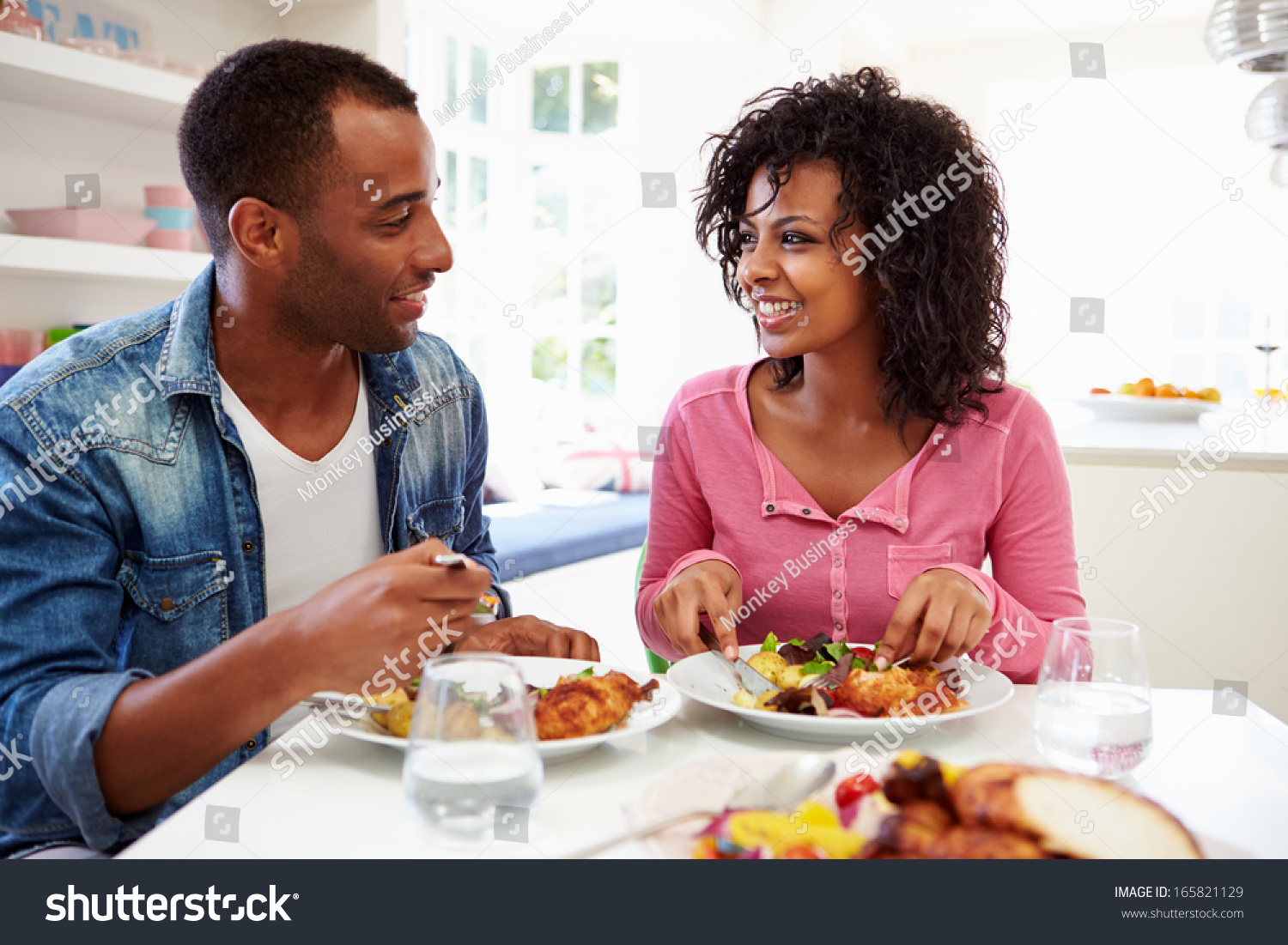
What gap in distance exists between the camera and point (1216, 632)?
9.09ft

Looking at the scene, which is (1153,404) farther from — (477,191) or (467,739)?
(477,191)

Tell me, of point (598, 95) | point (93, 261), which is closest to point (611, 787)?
point (93, 261)

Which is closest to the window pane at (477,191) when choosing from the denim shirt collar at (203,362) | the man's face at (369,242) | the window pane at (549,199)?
the window pane at (549,199)

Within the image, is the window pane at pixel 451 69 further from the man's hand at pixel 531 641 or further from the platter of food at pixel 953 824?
the platter of food at pixel 953 824

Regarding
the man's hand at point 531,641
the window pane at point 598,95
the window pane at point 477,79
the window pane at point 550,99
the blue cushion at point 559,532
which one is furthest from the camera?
the window pane at point 598,95

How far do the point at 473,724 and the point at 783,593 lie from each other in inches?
32.8

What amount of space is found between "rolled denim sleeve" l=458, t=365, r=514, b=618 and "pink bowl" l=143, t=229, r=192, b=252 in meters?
1.46

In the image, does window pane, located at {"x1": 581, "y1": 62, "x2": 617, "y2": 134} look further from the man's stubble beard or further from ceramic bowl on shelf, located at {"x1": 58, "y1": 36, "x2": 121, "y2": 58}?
the man's stubble beard

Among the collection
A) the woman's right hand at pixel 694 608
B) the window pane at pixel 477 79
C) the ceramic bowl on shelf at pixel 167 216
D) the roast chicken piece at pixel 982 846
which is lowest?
the roast chicken piece at pixel 982 846


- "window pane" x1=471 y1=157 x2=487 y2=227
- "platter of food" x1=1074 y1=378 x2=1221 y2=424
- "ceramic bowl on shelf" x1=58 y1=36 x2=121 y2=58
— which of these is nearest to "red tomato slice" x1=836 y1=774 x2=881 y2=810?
"ceramic bowl on shelf" x1=58 y1=36 x2=121 y2=58

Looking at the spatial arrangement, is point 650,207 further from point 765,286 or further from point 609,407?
point 765,286

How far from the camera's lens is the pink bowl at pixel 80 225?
7.89ft

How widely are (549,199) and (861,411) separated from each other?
4.18 metres

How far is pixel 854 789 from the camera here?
30.1 inches
